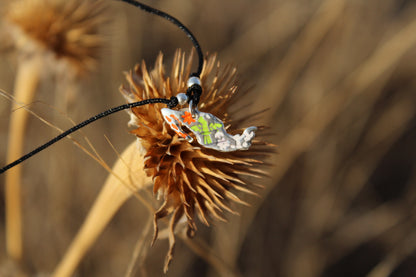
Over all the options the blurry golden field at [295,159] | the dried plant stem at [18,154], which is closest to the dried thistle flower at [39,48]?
the dried plant stem at [18,154]

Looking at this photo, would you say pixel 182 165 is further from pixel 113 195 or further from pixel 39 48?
pixel 39 48

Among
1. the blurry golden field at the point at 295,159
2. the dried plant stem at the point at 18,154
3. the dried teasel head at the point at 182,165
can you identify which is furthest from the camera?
the blurry golden field at the point at 295,159

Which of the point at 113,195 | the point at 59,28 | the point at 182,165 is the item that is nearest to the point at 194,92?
the point at 182,165

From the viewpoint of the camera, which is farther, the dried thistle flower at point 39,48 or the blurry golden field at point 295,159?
the blurry golden field at point 295,159

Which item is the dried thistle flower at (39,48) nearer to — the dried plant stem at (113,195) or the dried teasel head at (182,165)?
the dried plant stem at (113,195)

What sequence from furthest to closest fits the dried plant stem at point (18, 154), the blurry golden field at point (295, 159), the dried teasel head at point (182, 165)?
the blurry golden field at point (295, 159), the dried plant stem at point (18, 154), the dried teasel head at point (182, 165)

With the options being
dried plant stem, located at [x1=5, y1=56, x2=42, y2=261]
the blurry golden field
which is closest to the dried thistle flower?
dried plant stem, located at [x1=5, y1=56, x2=42, y2=261]
